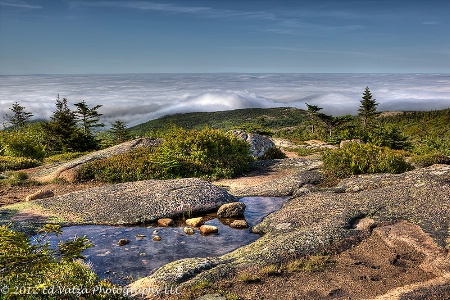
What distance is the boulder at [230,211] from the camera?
14.9m

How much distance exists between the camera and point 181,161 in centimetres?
2327

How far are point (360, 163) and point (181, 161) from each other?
34.8ft

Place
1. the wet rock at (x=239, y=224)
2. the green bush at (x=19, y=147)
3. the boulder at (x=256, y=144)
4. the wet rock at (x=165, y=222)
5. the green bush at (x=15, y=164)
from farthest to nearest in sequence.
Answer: the green bush at (x=19, y=147), the boulder at (x=256, y=144), the green bush at (x=15, y=164), the wet rock at (x=165, y=222), the wet rock at (x=239, y=224)

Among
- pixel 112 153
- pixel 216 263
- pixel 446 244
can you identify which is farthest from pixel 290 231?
pixel 112 153

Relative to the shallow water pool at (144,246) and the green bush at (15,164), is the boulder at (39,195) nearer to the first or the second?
the shallow water pool at (144,246)

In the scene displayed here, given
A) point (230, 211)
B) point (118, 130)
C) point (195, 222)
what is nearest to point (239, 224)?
point (230, 211)

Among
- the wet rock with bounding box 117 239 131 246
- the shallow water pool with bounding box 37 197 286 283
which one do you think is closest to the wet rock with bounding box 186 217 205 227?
the shallow water pool with bounding box 37 197 286 283

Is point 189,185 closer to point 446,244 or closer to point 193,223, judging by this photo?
point 193,223

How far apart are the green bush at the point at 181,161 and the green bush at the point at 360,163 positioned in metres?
5.95

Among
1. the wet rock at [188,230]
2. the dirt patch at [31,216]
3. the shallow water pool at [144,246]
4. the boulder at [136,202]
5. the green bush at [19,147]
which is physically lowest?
the shallow water pool at [144,246]

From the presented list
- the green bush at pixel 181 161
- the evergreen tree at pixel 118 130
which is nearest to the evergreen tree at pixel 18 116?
the evergreen tree at pixel 118 130

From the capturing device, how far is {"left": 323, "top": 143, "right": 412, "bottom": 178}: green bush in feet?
66.9

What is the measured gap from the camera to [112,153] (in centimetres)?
2755

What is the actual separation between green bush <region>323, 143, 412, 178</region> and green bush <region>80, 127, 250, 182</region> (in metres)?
5.95
